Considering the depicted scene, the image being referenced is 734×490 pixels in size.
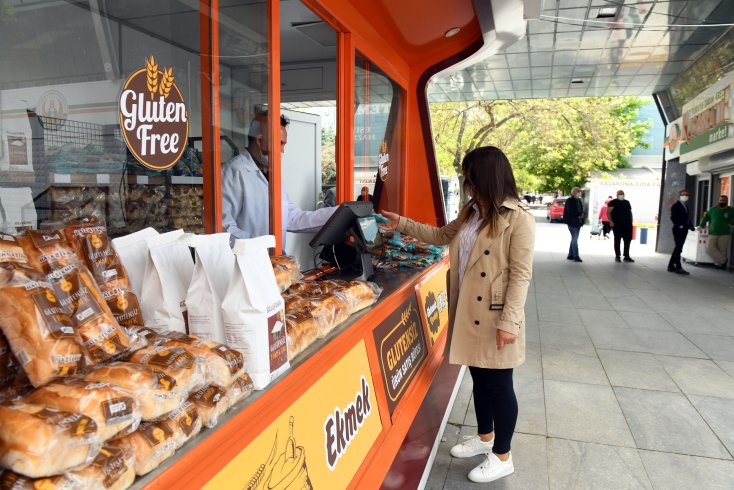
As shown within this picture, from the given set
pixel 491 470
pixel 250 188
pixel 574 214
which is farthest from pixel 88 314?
pixel 574 214

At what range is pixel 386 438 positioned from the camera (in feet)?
7.22

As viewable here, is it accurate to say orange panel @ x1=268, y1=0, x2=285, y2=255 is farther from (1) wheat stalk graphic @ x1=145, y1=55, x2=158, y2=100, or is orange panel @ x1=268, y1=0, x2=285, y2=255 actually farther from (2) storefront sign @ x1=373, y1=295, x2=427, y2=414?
(2) storefront sign @ x1=373, y1=295, x2=427, y2=414

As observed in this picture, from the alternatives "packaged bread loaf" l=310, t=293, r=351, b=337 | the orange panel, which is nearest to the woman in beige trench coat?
Answer: "packaged bread loaf" l=310, t=293, r=351, b=337

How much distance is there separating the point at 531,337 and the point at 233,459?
5.07m

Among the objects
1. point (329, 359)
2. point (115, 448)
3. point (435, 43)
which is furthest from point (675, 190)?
point (115, 448)

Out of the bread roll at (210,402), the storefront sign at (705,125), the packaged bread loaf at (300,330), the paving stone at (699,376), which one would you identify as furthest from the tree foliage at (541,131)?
the bread roll at (210,402)

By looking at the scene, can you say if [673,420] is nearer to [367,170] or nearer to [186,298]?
[367,170]

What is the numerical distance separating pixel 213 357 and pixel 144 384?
21 centimetres

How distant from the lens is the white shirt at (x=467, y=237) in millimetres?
2631

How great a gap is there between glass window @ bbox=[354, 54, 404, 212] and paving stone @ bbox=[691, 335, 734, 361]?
3575 mm

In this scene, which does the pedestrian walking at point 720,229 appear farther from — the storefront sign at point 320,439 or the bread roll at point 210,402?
the bread roll at point 210,402

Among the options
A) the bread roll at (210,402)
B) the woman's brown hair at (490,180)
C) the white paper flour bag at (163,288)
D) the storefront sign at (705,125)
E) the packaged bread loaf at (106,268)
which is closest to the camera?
the bread roll at (210,402)

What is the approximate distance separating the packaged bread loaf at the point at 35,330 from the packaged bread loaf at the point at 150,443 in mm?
173

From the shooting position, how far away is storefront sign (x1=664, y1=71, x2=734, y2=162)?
30.9ft
